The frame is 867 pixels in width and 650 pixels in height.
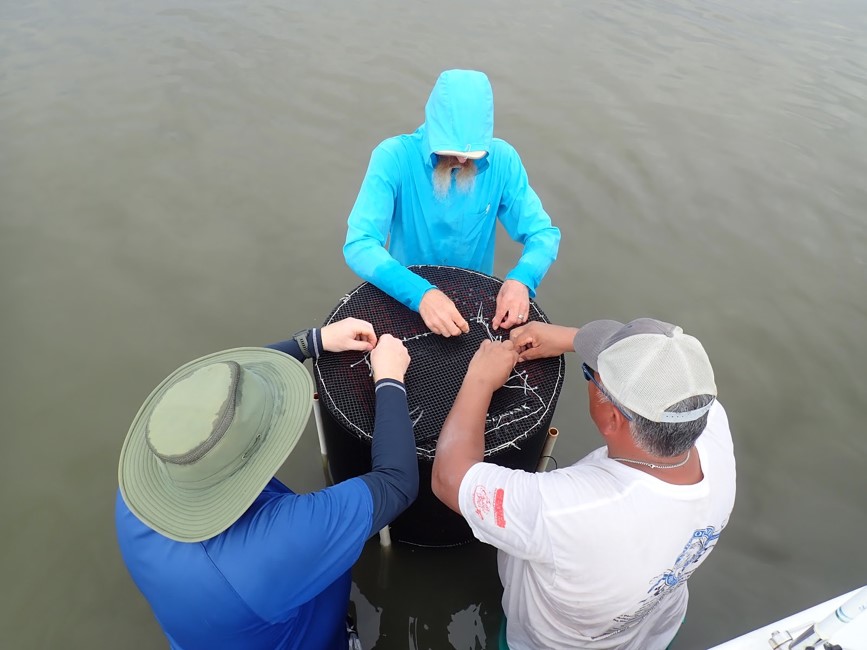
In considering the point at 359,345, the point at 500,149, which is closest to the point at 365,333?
the point at 359,345

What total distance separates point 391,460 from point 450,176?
117 cm

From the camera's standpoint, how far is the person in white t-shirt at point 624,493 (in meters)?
1.23

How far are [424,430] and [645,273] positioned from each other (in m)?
3.05

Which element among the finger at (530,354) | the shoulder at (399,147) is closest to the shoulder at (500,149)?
the shoulder at (399,147)

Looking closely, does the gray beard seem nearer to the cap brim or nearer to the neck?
the cap brim

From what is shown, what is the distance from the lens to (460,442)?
1.50m

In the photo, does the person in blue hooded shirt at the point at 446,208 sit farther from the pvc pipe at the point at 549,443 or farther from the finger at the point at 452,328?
the pvc pipe at the point at 549,443

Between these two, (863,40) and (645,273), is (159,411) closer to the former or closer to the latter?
(645,273)

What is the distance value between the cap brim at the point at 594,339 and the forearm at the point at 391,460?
57 cm

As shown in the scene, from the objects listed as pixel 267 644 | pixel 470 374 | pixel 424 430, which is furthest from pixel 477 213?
pixel 267 644

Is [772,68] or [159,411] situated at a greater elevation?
[772,68]

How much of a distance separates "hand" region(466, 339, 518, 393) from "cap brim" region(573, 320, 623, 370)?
0.94 feet

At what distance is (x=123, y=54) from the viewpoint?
5824 mm

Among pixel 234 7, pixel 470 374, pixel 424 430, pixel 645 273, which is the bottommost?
pixel 645 273
